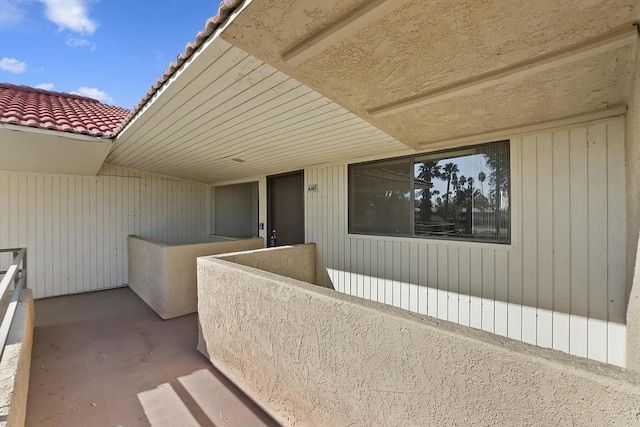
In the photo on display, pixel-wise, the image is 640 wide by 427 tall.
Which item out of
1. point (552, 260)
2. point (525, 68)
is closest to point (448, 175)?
point (552, 260)

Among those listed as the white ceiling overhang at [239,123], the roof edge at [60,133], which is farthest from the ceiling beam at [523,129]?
the roof edge at [60,133]

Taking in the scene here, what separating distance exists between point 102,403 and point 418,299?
3.03 meters

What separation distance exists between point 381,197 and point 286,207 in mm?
2049

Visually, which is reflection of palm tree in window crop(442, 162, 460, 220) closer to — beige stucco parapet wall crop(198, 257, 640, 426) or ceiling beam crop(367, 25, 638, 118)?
ceiling beam crop(367, 25, 638, 118)

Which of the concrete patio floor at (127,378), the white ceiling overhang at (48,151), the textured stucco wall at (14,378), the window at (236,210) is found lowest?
the concrete patio floor at (127,378)

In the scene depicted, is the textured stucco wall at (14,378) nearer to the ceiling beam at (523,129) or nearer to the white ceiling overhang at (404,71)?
the white ceiling overhang at (404,71)


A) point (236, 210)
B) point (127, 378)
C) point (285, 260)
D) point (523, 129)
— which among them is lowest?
point (127, 378)

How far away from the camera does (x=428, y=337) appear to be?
1.19 metres

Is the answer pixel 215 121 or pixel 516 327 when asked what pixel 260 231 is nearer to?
pixel 215 121

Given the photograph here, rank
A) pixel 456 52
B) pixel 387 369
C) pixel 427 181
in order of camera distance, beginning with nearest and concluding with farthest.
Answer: pixel 387 369 < pixel 456 52 < pixel 427 181

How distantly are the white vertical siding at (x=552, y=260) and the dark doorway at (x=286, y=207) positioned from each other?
217 centimetres

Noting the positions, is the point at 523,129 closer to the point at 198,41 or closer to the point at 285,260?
the point at 198,41

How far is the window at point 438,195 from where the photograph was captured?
271cm

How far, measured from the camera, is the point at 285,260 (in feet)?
12.2
